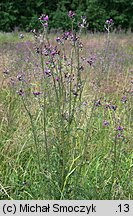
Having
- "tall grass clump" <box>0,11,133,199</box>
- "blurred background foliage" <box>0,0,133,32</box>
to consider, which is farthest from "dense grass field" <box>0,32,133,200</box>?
"blurred background foliage" <box>0,0,133,32</box>

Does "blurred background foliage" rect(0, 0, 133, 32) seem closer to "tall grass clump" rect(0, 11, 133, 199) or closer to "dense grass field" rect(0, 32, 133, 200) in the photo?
"dense grass field" rect(0, 32, 133, 200)

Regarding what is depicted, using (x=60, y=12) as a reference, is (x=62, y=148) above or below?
below

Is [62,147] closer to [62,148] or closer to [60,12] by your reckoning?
[62,148]

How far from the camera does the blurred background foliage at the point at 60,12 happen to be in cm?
1659

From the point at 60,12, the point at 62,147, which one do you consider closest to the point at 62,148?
the point at 62,147

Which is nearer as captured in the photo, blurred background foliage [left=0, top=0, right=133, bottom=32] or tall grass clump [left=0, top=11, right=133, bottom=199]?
tall grass clump [left=0, top=11, right=133, bottom=199]

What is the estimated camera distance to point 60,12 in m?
16.7

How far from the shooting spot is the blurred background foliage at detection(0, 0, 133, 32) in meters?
16.6

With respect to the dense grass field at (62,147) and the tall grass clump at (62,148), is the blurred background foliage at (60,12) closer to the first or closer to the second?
the dense grass field at (62,147)

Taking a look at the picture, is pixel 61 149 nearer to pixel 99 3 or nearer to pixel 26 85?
pixel 26 85

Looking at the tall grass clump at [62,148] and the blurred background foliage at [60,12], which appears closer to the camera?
the tall grass clump at [62,148]

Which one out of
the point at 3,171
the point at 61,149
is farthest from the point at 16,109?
the point at 61,149

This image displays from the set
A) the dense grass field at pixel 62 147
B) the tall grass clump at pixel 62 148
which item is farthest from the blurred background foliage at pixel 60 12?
the tall grass clump at pixel 62 148

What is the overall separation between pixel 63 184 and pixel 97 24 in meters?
15.2
